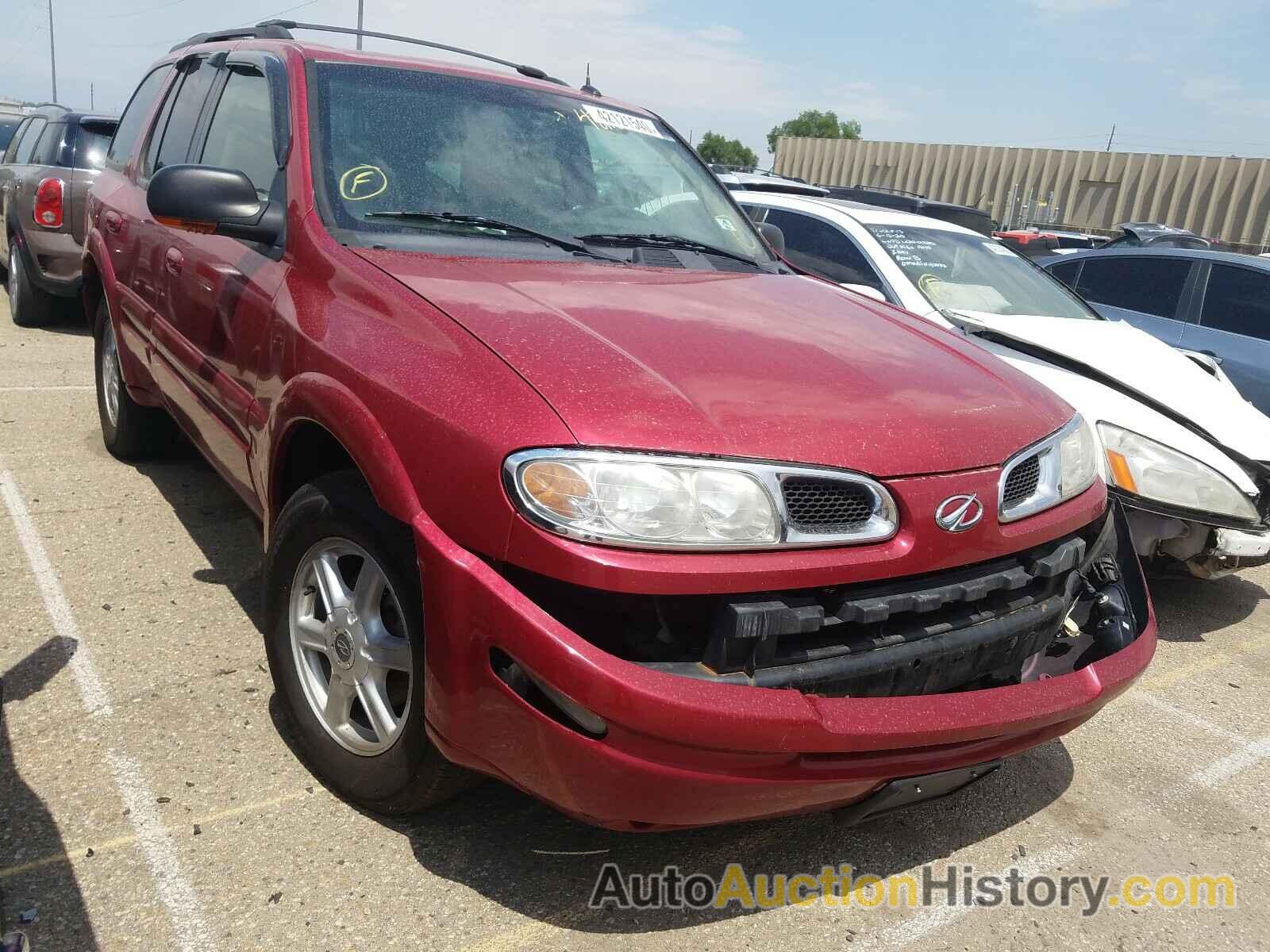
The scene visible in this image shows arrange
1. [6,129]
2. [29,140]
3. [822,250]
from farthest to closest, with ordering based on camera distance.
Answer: [6,129] → [29,140] → [822,250]

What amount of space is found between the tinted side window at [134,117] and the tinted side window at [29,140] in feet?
15.0

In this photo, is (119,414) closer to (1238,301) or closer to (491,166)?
(491,166)

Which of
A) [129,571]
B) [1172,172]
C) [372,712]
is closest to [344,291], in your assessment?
[372,712]

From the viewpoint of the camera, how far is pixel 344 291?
248 centimetres

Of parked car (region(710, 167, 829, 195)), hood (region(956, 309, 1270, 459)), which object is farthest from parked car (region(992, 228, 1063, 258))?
hood (region(956, 309, 1270, 459))

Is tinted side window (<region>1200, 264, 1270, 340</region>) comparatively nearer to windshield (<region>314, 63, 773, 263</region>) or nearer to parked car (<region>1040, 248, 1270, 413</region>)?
parked car (<region>1040, 248, 1270, 413</region>)

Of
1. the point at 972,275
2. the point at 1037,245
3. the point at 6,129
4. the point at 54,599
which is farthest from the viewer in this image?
the point at 6,129

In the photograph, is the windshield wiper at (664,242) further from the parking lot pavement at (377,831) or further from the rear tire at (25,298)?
the rear tire at (25,298)

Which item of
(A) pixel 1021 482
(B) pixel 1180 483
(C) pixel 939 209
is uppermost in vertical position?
(C) pixel 939 209

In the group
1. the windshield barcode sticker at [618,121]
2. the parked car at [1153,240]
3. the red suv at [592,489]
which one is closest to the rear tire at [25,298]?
the red suv at [592,489]

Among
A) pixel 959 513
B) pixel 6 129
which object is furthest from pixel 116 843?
pixel 6 129

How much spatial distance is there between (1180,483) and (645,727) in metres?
3.07

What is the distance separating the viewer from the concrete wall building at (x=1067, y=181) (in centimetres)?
2805

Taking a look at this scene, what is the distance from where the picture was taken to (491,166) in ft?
9.91
